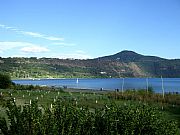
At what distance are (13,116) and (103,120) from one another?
1.80 metres

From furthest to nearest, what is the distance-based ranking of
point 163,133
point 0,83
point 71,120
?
1. point 0,83
2. point 71,120
3. point 163,133

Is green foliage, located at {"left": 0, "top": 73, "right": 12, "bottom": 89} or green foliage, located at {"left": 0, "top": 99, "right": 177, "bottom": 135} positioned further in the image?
green foliage, located at {"left": 0, "top": 73, "right": 12, "bottom": 89}

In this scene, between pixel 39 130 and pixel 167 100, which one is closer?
pixel 39 130

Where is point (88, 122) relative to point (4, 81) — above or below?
below

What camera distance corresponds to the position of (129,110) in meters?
7.30

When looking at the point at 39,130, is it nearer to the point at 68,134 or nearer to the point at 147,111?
the point at 68,134

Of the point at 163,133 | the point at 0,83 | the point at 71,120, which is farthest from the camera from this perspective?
the point at 0,83

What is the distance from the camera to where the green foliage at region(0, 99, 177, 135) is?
701 centimetres

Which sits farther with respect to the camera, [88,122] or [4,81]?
[4,81]

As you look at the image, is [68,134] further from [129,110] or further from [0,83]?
[0,83]

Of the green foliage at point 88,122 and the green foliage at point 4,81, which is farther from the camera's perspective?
the green foliage at point 4,81

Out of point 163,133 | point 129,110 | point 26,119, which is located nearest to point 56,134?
point 26,119

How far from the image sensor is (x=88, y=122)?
7367mm

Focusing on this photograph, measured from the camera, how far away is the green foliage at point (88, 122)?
7.01m
